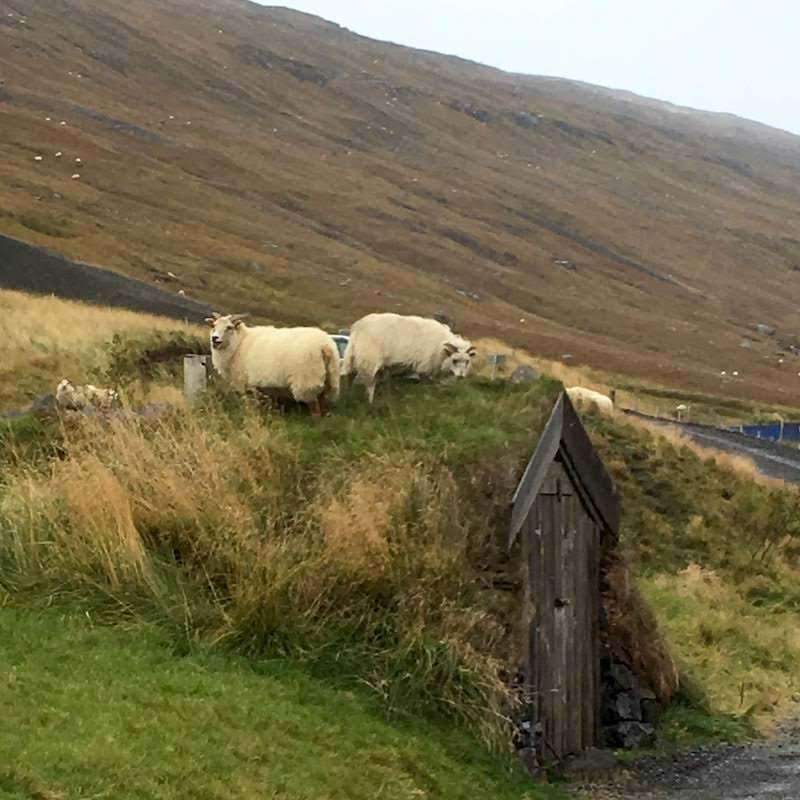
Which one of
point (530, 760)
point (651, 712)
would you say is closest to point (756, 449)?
point (651, 712)

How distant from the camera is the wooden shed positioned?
11.9 metres

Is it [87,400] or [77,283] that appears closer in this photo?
[87,400]

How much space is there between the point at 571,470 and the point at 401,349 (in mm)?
3718

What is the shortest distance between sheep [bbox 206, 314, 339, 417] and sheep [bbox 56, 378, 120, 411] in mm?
1328

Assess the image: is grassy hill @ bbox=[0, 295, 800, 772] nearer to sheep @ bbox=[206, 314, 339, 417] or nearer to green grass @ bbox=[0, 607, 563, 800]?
green grass @ bbox=[0, 607, 563, 800]

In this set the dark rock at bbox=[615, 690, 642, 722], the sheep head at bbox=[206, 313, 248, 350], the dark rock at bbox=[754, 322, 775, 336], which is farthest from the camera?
the dark rock at bbox=[754, 322, 775, 336]

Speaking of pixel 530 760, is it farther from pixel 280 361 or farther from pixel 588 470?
pixel 280 361

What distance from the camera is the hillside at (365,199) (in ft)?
249

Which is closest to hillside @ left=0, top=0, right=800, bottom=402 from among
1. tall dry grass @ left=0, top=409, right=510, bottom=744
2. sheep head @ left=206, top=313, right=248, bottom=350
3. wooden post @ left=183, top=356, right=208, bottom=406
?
sheep head @ left=206, top=313, right=248, bottom=350

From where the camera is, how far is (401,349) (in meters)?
16.1

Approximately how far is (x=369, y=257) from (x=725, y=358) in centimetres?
2647

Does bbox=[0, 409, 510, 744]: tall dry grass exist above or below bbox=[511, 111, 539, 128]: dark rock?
below

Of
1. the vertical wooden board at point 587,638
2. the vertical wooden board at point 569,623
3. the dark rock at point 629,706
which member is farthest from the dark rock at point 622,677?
the vertical wooden board at point 569,623

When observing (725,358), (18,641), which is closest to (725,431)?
(18,641)
